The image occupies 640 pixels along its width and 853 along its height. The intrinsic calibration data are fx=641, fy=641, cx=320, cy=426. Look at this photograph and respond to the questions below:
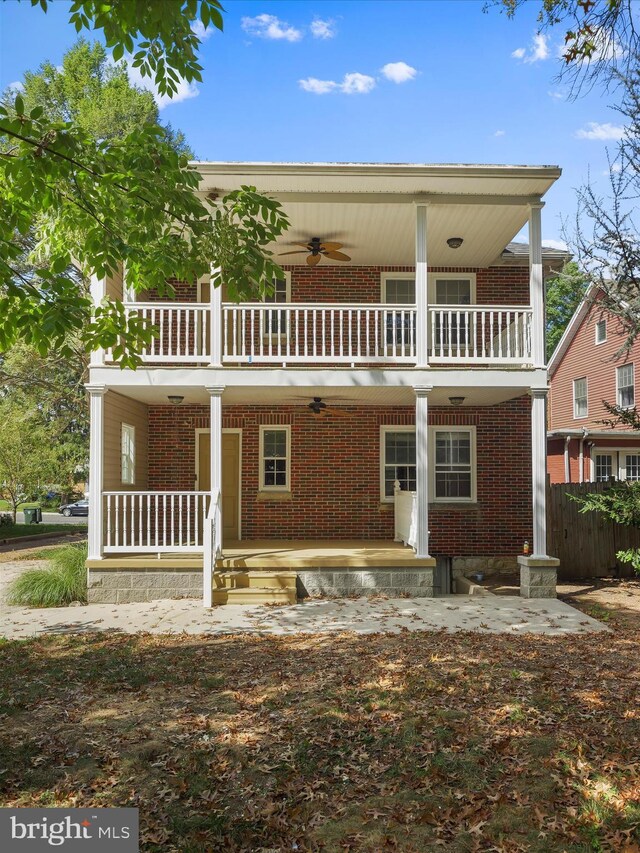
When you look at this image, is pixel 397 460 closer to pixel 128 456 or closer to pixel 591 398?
pixel 128 456

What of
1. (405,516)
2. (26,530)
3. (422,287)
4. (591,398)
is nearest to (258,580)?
(405,516)

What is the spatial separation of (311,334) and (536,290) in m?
4.32

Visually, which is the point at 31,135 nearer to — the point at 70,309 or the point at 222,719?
the point at 70,309

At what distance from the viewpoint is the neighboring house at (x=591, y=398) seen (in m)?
18.8

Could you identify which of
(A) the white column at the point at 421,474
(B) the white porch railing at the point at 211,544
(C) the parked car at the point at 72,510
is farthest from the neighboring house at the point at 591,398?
(C) the parked car at the point at 72,510

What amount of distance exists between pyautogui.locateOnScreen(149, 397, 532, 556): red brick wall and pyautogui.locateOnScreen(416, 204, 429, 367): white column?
2.95 metres

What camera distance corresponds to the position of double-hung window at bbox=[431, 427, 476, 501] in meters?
13.3

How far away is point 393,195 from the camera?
34.3 ft

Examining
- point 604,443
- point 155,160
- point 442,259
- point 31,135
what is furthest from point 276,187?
point 604,443

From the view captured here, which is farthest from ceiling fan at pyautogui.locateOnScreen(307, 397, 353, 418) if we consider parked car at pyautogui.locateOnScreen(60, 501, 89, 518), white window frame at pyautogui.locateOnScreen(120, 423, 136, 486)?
parked car at pyautogui.locateOnScreen(60, 501, 89, 518)

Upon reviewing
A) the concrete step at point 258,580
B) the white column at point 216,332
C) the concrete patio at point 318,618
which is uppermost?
the white column at point 216,332

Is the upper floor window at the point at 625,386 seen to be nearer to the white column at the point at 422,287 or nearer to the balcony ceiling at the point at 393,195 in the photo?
the balcony ceiling at the point at 393,195

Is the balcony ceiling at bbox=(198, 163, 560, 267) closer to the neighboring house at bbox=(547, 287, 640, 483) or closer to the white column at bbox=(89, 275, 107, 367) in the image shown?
the white column at bbox=(89, 275, 107, 367)

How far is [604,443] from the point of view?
1905cm
